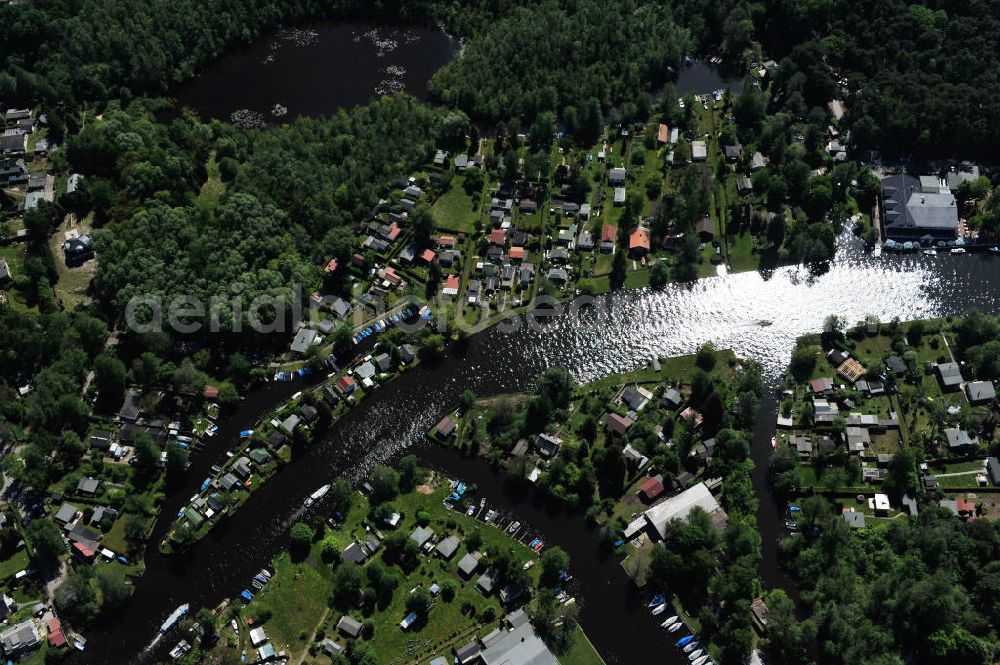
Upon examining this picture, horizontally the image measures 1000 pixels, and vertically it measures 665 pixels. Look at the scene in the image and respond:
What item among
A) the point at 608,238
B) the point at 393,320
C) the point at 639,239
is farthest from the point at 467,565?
the point at 639,239

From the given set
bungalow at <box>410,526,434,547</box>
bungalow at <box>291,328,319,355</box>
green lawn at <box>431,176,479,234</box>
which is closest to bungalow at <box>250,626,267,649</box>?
bungalow at <box>410,526,434,547</box>

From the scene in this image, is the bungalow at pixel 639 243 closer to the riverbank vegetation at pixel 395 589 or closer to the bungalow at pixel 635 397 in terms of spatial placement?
the bungalow at pixel 635 397

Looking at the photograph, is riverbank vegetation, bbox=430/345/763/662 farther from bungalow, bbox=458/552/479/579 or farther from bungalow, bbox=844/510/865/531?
bungalow, bbox=458/552/479/579

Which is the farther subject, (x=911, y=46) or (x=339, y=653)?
(x=911, y=46)

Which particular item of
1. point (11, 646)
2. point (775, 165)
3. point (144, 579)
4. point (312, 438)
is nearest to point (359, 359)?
point (312, 438)

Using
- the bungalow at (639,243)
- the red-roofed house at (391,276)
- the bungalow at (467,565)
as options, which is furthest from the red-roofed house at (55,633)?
the bungalow at (639,243)

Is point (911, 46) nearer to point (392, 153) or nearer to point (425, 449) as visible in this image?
point (392, 153)

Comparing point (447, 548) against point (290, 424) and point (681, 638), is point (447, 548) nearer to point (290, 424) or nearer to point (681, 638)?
point (290, 424)

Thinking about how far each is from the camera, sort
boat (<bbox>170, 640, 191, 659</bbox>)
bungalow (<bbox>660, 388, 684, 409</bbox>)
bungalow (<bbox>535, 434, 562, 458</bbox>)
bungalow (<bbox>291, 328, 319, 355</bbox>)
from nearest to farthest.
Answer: boat (<bbox>170, 640, 191, 659</bbox>) → bungalow (<bbox>535, 434, 562, 458</bbox>) → bungalow (<bbox>660, 388, 684, 409</bbox>) → bungalow (<bbox>291, 328, 319, 355</bbox>)
